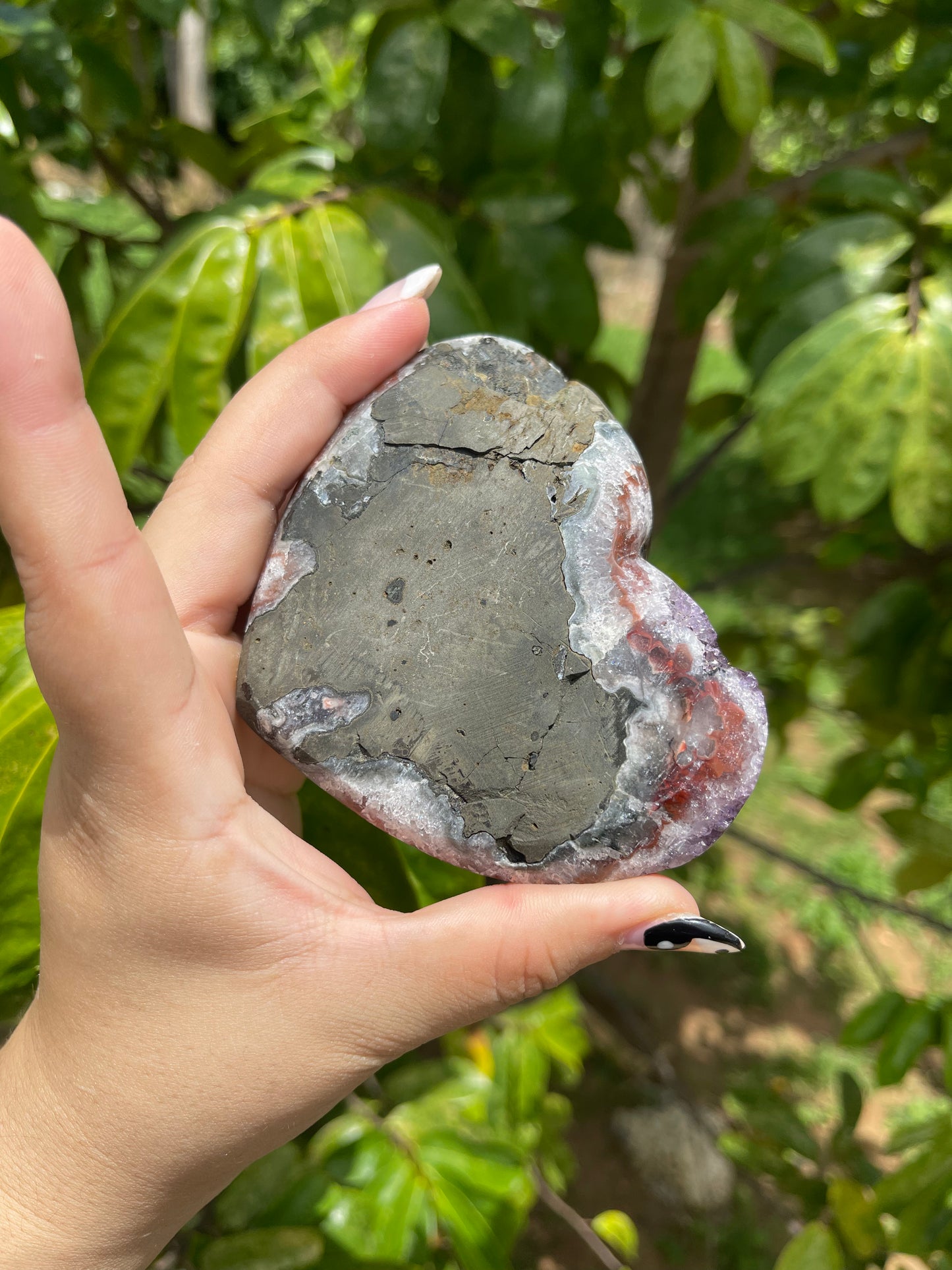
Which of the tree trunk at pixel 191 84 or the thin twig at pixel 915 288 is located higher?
the thin twig at pixel 915 288

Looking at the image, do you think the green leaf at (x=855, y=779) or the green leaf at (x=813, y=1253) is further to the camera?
the green leaf at (x=855, y=779)

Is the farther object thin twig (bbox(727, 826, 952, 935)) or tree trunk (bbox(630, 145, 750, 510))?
tree trunk (bbox(630, 145, 750, 510))

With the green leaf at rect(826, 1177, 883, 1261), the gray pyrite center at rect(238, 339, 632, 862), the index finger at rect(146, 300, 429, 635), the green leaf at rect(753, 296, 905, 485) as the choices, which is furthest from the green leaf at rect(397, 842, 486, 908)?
the green leaf at rect(826, 1177, 883, 1261)

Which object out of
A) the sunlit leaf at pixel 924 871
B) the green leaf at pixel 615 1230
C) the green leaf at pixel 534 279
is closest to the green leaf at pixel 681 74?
the green leaf at pixel 534 279

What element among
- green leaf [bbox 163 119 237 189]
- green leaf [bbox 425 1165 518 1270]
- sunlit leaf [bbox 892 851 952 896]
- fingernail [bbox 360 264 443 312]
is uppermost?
green leaf [bbox 163 119 237 189]

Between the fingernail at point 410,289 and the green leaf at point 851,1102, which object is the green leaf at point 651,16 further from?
the green leaf at point 851,1102

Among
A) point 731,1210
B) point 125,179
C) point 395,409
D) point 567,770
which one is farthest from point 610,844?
point 731,1210

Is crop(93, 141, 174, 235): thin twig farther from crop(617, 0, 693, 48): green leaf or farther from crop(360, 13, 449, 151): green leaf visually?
crop(617, 0, 693, 48): green leaf

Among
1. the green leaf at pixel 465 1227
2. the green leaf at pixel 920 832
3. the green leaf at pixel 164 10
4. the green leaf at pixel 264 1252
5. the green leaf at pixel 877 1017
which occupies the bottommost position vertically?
the green leaf at pixel 465 1227
